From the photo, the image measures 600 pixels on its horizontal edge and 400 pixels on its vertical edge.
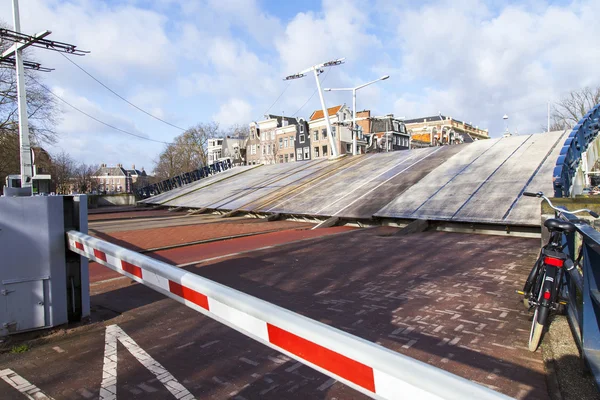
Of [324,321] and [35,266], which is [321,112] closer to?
[324,321]

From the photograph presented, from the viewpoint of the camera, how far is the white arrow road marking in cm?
287

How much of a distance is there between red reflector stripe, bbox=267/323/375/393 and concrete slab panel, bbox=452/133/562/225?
29.9 ft

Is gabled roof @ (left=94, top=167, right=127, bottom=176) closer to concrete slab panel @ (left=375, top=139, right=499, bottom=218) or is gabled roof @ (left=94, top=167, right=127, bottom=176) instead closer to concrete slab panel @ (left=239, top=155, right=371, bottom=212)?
concrete slab panel @ (left=239, top=155, right=371, bottom=212)

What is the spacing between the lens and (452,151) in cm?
1648

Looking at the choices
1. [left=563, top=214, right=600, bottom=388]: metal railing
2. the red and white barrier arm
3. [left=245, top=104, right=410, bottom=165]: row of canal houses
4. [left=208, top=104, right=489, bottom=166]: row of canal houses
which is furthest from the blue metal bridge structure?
[left=245, top=104, right=410, bottom=165]: row of canal houses

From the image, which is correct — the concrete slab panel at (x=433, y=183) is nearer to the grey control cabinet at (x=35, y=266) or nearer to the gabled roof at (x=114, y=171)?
the grey control cabinet at (x=35, y=266)

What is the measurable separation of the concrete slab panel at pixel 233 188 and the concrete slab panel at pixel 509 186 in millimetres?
11890

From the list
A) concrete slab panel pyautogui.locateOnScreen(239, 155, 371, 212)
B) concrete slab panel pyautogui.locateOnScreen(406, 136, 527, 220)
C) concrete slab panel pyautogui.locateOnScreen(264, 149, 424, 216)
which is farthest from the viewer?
concrete slab panel pyautogui.locateOnScreen(239, 155, 371, 212)

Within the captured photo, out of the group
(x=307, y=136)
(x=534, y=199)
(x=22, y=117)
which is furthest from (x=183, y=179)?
(x=534, y=199)

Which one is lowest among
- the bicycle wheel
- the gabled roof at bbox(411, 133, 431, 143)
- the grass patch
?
the grass patch

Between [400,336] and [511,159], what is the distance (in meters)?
11.5

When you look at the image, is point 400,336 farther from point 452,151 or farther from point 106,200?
point 106,200

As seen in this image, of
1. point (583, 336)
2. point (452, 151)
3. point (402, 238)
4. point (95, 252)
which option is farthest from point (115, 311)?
point (452, 151)

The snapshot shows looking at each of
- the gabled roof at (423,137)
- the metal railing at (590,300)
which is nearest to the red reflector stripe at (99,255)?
the metal railing at (590,300)
